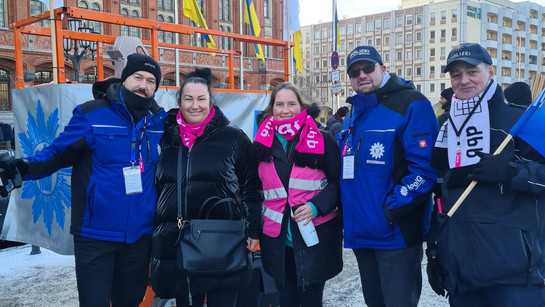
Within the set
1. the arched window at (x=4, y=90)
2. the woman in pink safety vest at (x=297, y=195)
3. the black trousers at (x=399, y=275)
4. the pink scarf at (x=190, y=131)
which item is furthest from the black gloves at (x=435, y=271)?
the arched window at (x=4, y=90)

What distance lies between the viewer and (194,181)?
2873 mm

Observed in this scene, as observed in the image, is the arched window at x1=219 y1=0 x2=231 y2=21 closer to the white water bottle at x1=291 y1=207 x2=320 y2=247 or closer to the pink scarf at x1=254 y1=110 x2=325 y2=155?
the pink scarf at x1=254 y1=110 x2=325 y2=155

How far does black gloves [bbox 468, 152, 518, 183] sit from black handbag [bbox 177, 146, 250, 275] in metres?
→ 1.42

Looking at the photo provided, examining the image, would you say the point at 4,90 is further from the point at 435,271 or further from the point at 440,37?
the point at 440,37

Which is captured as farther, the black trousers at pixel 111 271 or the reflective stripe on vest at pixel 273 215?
the reflective stripe on vest at pixel 273 215

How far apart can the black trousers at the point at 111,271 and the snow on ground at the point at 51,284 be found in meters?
2.07

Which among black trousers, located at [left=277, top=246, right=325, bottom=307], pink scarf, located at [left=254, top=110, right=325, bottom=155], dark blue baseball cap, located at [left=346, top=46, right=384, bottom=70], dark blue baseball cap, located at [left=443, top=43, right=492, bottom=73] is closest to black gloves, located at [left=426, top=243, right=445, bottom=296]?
black trousers, located at [left=277, top=246, right=325, bottom=307]

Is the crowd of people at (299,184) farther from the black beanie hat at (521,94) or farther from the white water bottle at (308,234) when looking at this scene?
the black beanie hat at (521,94)

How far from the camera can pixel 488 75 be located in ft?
8.49

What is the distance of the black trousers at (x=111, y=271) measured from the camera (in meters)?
2.83

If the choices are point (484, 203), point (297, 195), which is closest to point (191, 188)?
point (297, 195)

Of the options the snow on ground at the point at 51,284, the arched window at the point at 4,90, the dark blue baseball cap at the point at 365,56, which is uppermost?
the arched window at the point at 4,90

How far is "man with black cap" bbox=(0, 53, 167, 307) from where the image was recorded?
112 inches

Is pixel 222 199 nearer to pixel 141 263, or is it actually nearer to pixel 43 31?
pixel 141 263
